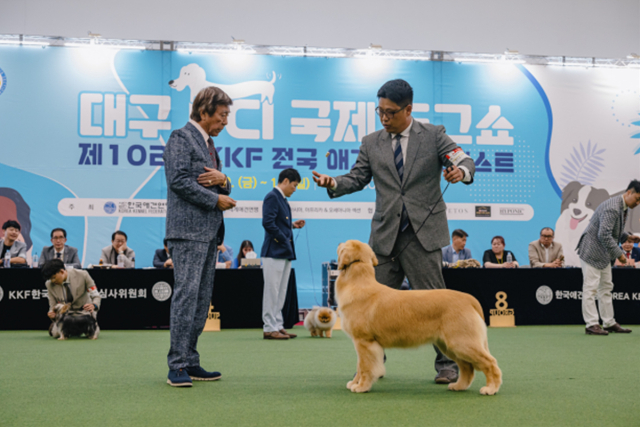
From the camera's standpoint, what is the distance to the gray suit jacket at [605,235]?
19.2 feet

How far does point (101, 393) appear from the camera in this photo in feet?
8.90

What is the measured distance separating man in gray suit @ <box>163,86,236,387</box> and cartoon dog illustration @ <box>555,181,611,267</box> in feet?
26.8

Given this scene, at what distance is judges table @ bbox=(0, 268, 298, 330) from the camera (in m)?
6.73

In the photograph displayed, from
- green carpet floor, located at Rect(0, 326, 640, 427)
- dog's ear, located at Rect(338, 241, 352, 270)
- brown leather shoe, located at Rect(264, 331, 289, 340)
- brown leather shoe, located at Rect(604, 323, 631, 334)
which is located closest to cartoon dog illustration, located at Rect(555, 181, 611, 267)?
brown leather shoe, located at Rect(604, 323, 631, 334)

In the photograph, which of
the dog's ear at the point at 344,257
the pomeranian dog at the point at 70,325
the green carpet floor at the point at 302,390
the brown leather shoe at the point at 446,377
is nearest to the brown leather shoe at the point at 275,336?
the green carpet floor at the point at 302,390

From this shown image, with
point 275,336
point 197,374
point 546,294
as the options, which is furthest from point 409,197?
point 546,294

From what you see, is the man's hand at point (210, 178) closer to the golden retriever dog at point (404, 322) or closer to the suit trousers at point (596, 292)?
the golden retriever dog at point (404, 322)

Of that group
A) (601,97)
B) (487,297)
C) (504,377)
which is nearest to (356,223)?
(487,297)

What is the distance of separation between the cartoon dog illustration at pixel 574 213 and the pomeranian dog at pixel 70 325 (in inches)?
301

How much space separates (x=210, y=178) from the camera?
117 inches

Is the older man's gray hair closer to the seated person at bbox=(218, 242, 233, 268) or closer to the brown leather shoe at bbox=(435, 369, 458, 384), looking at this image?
the brown leather shoe at bbox=(435, 369, 458, 384)

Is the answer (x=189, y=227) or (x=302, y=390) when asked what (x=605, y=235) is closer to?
(x=302, y=390)

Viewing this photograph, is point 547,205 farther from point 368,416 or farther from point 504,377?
point 368,416

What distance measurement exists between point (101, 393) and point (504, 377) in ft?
7.31
